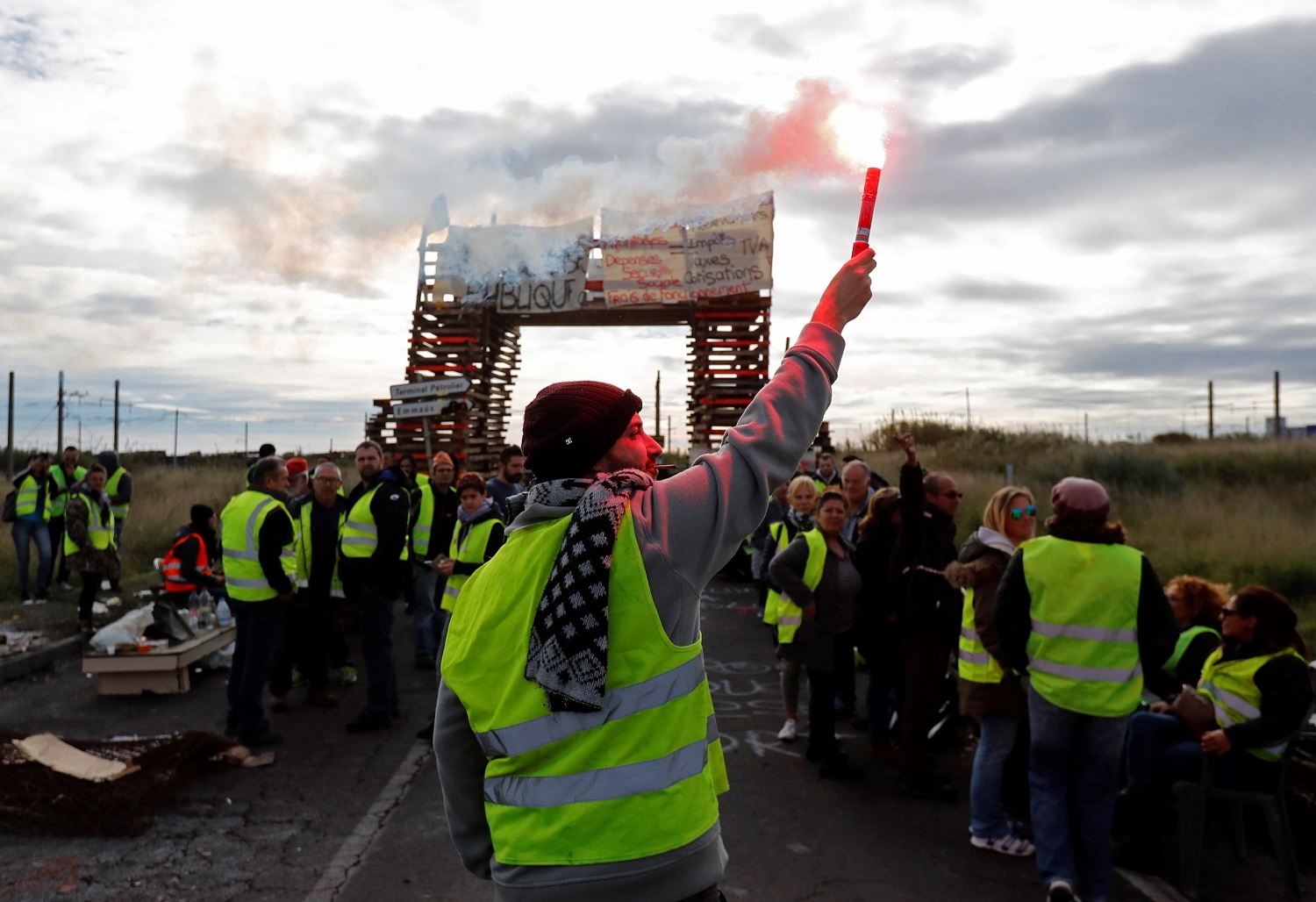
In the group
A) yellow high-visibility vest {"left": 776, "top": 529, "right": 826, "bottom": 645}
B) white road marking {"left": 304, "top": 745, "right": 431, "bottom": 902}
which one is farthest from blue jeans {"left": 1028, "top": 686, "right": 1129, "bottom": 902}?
white road marking {"left": 304, "top": 745, "right": 431, "bottom": 902}

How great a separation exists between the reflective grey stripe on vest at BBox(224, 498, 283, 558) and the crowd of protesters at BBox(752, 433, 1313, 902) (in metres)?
3.90

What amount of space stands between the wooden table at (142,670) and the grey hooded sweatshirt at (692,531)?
7866 mm

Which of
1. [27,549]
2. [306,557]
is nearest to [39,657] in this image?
[306,557]

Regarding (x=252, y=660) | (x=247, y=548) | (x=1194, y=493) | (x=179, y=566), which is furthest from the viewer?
(x=1194, y=493)

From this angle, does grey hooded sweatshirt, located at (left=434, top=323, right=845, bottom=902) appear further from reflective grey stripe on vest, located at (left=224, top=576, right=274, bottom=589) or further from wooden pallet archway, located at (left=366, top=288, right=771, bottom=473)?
wooden pallet archway, located at (left=366, top=288, right=771, bottom=473)

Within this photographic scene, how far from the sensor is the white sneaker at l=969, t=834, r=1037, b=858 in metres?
5.38

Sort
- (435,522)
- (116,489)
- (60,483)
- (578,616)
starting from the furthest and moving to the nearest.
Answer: (116,489) < (60,483) < (435,522) < (578,616)

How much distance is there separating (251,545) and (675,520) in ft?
20.6

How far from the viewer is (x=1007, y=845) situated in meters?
5.39

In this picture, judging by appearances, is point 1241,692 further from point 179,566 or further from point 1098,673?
point 179,566

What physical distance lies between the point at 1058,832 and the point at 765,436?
12.2 ft

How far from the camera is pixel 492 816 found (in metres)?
2.09

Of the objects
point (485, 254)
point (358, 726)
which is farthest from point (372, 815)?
point (485, 254)

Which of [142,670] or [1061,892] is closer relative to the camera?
[1061,892]
